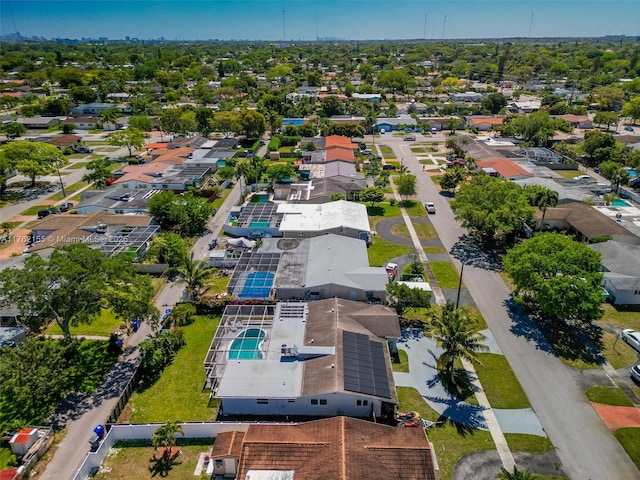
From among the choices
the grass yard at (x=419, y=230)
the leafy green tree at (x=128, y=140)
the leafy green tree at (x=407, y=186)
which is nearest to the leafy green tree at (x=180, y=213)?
the grass yard at (x=419, y=230)

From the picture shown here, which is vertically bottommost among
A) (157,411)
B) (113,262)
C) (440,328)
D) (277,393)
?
(157,411)

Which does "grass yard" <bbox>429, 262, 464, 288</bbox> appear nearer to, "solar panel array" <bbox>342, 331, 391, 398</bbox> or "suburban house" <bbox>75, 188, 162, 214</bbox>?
"solar panel array" <bbox>342, 331, 391, 398</bbox>

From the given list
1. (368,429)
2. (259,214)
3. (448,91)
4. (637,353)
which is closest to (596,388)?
(637,353)

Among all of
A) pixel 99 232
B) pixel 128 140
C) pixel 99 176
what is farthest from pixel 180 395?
pixel 128 140

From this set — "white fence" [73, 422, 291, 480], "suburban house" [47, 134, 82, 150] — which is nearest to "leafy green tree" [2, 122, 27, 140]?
"suburban house" [47, 134, 82, 150]

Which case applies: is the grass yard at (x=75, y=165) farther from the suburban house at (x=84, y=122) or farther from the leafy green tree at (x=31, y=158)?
the suburban house at (x=84, y=122)

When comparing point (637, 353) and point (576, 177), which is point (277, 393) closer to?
point (637, 353)
